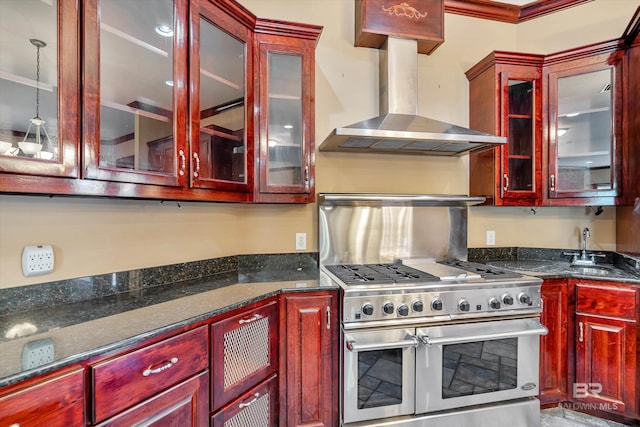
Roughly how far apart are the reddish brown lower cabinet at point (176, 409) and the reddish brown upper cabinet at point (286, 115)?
1036mm

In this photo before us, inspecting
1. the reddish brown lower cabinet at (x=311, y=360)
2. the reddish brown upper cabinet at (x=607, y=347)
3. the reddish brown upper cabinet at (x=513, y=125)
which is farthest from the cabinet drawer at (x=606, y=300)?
the reddish brown lower cabinet at (x=311, y=360)

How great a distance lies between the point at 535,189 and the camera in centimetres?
228

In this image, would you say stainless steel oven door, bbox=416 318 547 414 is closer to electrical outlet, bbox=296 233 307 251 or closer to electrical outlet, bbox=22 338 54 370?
electrical outlet, bbox=296 233 307 251

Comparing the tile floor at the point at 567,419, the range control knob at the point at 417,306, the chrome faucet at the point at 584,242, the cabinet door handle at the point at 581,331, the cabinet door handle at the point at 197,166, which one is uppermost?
the cabinet door handle at the point at 197,166

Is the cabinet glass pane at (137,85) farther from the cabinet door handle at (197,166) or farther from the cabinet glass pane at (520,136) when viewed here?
the cabinet glass pane at (520,136)

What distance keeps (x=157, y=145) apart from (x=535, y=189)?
249 cm

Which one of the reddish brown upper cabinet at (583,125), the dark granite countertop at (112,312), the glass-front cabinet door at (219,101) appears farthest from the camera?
the reddish brown upper cabinet at (583,125)

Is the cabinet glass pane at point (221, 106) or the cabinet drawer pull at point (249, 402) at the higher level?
the cabinet glass pane at point (221, 106)

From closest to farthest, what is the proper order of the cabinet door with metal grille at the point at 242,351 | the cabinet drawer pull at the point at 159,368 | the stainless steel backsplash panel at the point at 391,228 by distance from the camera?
the cabinet drawer pull at the point at 159,368, the cabinet door with metal grille at the point at 242,351, the stainless steel backsplash panel at the point at 391,228

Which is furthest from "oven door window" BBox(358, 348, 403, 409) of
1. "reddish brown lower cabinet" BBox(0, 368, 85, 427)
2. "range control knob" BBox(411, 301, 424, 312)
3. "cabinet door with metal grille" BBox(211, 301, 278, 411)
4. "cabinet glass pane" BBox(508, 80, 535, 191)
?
"cabinet glass pane" BBox(508, 80, 535, 191)

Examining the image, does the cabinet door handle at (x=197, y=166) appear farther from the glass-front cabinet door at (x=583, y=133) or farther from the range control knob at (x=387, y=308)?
the glass-front cabinet door at (x=583, y=133)

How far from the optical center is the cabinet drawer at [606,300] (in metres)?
1.82

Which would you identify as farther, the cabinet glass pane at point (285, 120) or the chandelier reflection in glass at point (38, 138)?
the cabinet glass pane at point (285, 120)

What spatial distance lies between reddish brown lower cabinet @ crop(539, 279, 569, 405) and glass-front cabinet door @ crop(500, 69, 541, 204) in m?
0.67
